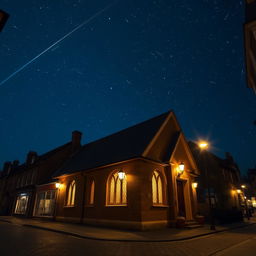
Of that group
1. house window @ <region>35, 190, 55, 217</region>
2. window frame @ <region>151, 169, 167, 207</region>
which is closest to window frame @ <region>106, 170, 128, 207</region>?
window frame @ <region>151, 169, 167, 207</region>

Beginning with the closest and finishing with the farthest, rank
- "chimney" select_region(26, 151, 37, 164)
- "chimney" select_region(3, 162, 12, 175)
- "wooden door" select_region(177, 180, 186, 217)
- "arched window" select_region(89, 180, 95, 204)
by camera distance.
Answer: "wooden door" select_region(177, 180, 186, 217) → "arched window" select_region(89, 180, 95, 204) → "chimney" select_region(26, 151, 37, 164) → "chimney" select_region(3, 162, 12, 175)

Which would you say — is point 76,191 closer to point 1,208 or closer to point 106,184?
point 106,184

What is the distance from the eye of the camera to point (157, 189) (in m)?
14.4

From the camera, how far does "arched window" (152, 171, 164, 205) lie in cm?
1411

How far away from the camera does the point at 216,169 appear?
28547 millimetres

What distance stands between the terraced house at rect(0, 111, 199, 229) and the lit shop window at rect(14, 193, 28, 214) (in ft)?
26.2

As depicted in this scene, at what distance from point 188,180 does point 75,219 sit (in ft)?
35.6

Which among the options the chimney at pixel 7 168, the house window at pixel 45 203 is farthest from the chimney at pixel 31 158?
the chimney at pixel 7 168

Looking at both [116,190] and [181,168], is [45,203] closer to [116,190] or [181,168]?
[116,190]

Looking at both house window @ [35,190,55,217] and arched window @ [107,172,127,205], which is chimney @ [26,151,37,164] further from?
arched window @ [107,172,127,205]

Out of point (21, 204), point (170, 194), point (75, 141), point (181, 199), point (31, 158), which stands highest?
point (75, 141)

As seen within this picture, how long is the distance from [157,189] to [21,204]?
72.6 feet

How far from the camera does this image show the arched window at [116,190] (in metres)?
14.0

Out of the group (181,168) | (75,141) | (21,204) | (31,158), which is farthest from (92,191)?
(31,158)
